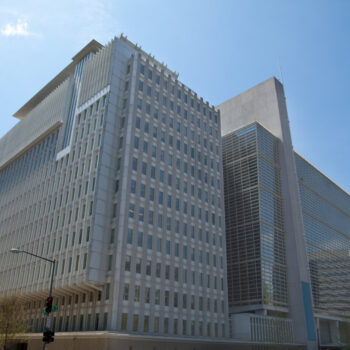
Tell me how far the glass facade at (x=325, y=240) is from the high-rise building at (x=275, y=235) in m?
0.26

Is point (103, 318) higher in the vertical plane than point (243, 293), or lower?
lower

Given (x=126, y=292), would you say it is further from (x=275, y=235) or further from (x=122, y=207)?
(x=275, y=235)

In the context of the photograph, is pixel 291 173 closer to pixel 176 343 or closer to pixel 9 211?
pixel 176 343

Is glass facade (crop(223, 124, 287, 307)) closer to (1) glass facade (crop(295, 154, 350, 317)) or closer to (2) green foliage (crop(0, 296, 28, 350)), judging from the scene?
(1) glass facade (crop(295, 154, 350, 317))

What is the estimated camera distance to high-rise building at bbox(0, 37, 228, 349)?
50781 mm

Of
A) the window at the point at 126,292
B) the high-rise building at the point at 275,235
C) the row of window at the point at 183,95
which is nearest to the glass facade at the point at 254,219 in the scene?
the high-rise building at the point at 275,235

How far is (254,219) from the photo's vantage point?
7450 cm

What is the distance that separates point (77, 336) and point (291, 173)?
183 feet

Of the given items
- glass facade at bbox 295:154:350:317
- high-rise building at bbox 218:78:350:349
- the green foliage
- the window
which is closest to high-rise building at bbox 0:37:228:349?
the window

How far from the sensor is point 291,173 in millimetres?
84250

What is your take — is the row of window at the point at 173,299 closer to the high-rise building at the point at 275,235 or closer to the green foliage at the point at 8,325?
the high-rise building at the point at 275,235

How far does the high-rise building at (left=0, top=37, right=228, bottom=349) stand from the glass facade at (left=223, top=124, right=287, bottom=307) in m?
8.54

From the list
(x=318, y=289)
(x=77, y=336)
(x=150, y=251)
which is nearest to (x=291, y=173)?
(x=318, y=289)

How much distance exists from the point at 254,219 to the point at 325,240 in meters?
29.1
